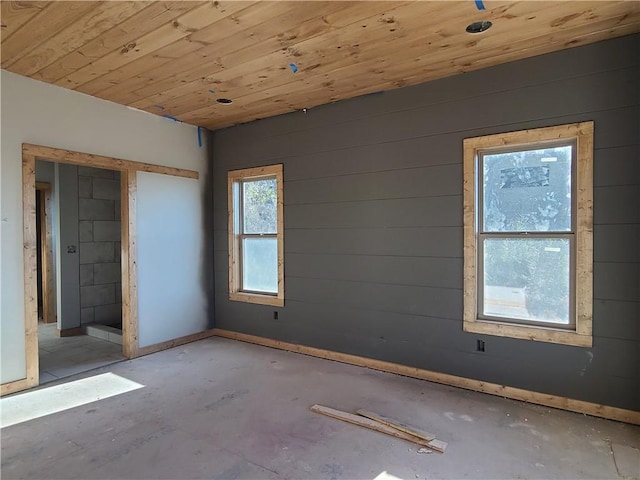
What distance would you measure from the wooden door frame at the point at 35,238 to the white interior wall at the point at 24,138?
5 cm

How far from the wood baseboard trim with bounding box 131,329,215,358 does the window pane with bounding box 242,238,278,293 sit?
0.87m

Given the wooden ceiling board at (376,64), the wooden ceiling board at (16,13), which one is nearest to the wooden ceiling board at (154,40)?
the wooden ceiling board at (16,13)

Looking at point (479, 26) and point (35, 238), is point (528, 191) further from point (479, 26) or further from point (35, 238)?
point (35, 238)

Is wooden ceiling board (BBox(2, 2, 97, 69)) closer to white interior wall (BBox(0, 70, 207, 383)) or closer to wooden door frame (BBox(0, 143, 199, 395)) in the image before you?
white interior wall (BBox(0, 70, 207, 383))

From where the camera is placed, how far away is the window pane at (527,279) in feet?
10.5

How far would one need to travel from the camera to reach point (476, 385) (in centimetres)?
348

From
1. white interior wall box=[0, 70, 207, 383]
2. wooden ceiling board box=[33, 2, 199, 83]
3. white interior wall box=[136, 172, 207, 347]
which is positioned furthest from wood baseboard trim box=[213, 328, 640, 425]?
wooden ceiling board box=[33, 2, 199, 83]

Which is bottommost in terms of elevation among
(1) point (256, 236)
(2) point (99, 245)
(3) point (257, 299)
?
(3) point (257, 299)

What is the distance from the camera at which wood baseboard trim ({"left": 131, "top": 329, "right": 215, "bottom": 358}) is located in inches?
181

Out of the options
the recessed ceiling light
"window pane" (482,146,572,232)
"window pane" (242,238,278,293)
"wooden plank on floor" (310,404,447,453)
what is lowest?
"wooden plank on floor" (310,404,447,453)

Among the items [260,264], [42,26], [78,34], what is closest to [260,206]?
[260,264]

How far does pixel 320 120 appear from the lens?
4484 mm

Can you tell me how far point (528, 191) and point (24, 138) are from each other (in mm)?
4668

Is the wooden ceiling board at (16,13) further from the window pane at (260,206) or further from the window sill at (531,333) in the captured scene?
the window sill at (531,333)
